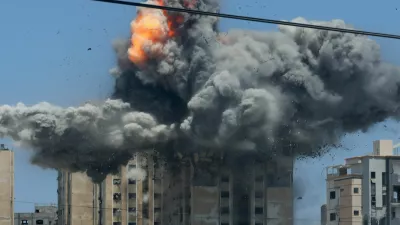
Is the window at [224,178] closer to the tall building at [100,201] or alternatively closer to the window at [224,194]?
the window at [224,194]

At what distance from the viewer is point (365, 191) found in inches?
5768

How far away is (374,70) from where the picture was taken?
244ft

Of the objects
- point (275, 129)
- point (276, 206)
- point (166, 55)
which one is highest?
point (166, 55)

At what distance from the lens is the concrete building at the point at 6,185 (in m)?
136

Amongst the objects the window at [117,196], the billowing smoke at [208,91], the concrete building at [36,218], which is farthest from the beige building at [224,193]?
the concrete building at [36,218]

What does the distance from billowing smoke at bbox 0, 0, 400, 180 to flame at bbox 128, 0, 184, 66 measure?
0.08 metres

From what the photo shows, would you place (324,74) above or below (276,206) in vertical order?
above

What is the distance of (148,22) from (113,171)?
1698 centimetres

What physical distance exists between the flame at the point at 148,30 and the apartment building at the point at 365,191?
77.8m

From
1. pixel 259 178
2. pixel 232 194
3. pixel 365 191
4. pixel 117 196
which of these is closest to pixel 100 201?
pixel 117 196

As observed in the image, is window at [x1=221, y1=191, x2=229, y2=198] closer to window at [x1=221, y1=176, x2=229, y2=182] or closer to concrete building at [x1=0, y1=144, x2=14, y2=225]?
window at [x1=221, y1=176, x2=229, y2=182]

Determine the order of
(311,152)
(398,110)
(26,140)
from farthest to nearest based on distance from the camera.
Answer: (311,152)
(398,110)
(26,140)

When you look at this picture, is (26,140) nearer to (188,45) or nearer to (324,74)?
(188,45)

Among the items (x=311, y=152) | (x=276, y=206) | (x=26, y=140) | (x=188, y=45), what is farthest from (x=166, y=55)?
(x=276, y=206)
